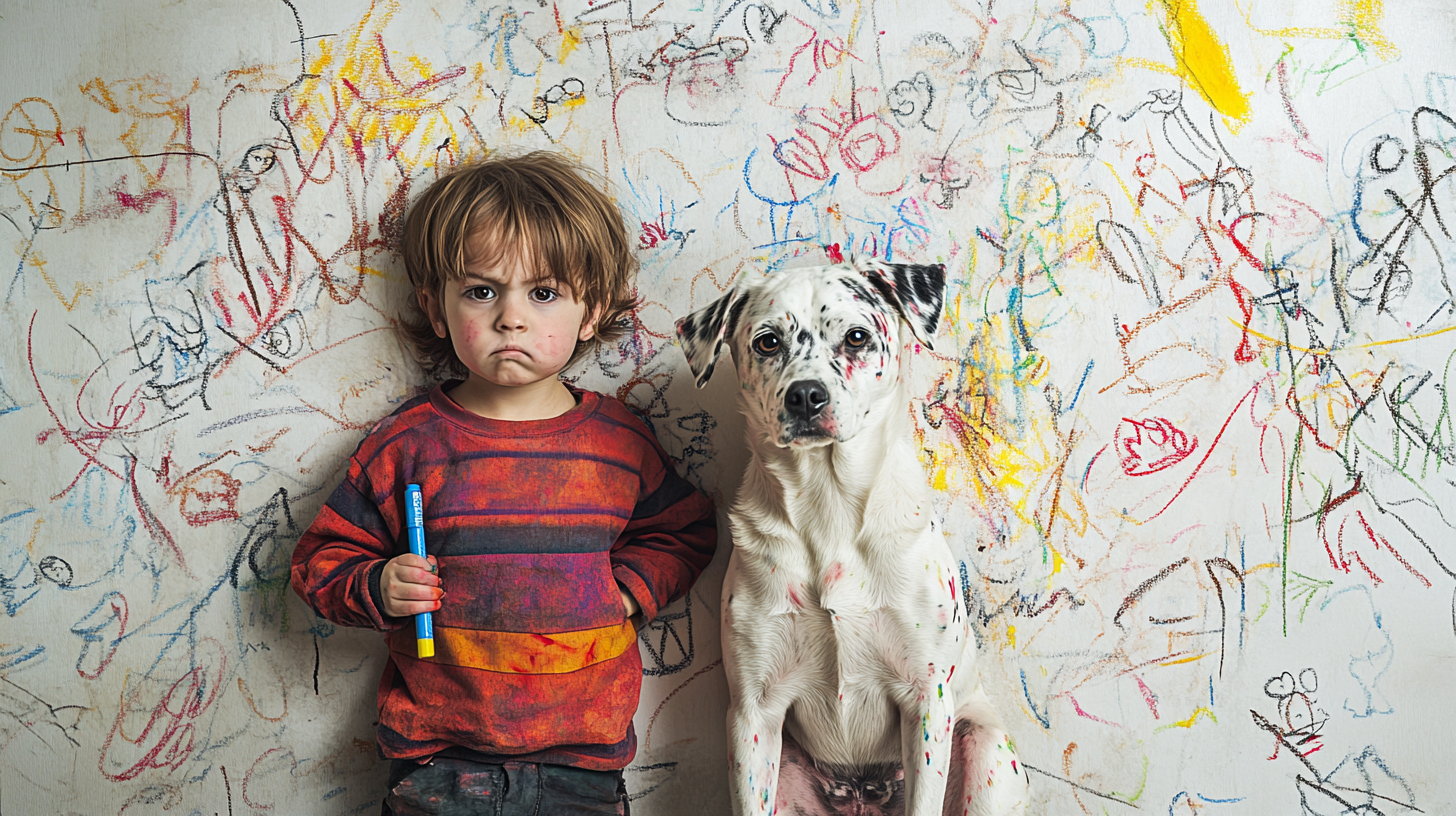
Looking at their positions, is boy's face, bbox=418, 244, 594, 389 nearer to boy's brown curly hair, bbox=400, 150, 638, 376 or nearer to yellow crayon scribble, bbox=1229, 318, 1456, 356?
boy's brown curly hair, bbox=400, 150, 638, 376

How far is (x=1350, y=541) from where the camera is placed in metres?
1.76

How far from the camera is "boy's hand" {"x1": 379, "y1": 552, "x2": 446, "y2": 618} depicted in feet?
5.06

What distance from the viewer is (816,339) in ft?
4.57

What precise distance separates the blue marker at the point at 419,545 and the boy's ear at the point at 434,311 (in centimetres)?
34

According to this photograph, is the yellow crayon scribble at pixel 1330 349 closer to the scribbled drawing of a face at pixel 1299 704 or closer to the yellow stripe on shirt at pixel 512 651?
the scribbled drawing of a face at pixel 1299 704

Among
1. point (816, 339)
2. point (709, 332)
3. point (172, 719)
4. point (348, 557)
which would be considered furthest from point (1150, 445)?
point (172, 719)

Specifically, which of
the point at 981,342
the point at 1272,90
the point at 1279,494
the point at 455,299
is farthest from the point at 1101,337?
the point at 455,299

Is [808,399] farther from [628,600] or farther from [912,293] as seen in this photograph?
[628,600]

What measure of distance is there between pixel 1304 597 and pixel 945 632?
0.86 metres

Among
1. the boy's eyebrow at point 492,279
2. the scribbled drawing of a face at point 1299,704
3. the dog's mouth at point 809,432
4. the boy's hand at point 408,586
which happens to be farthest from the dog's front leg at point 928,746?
the boy's eyebrow at point 492,279

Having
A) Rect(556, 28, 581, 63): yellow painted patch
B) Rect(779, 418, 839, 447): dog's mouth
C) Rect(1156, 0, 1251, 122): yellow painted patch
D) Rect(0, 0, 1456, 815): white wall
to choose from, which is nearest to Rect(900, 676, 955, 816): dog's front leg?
Rect(0, 0, 1456, 815): white wall

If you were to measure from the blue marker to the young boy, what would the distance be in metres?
0.03

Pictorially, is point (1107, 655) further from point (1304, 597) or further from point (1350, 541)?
point (1350, 541)

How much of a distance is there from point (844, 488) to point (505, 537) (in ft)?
2.17
